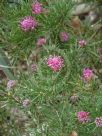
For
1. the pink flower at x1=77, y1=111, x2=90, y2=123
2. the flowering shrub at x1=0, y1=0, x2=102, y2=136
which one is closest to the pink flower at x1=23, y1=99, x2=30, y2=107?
the flowering shrub at x1=0, y1=0, x2=102, y2=136

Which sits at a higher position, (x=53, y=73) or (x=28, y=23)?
(x=28, y=23)

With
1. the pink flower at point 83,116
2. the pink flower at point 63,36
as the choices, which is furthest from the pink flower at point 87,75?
the pink flower at point 63,36

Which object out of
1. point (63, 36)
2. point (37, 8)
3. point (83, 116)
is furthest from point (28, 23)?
point (83, 116)

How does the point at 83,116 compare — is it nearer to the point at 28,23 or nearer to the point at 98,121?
the point at 98,121

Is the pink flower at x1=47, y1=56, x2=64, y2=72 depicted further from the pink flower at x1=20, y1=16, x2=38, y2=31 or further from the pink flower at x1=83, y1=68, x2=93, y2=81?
the pink flower at x1=20, y1=16, x2=38, y2=31

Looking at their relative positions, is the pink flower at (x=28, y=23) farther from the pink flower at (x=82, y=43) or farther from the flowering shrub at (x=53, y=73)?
the pink flower at (x=82, y=43)

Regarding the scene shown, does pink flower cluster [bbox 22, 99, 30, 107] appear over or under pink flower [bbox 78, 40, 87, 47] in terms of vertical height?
under
